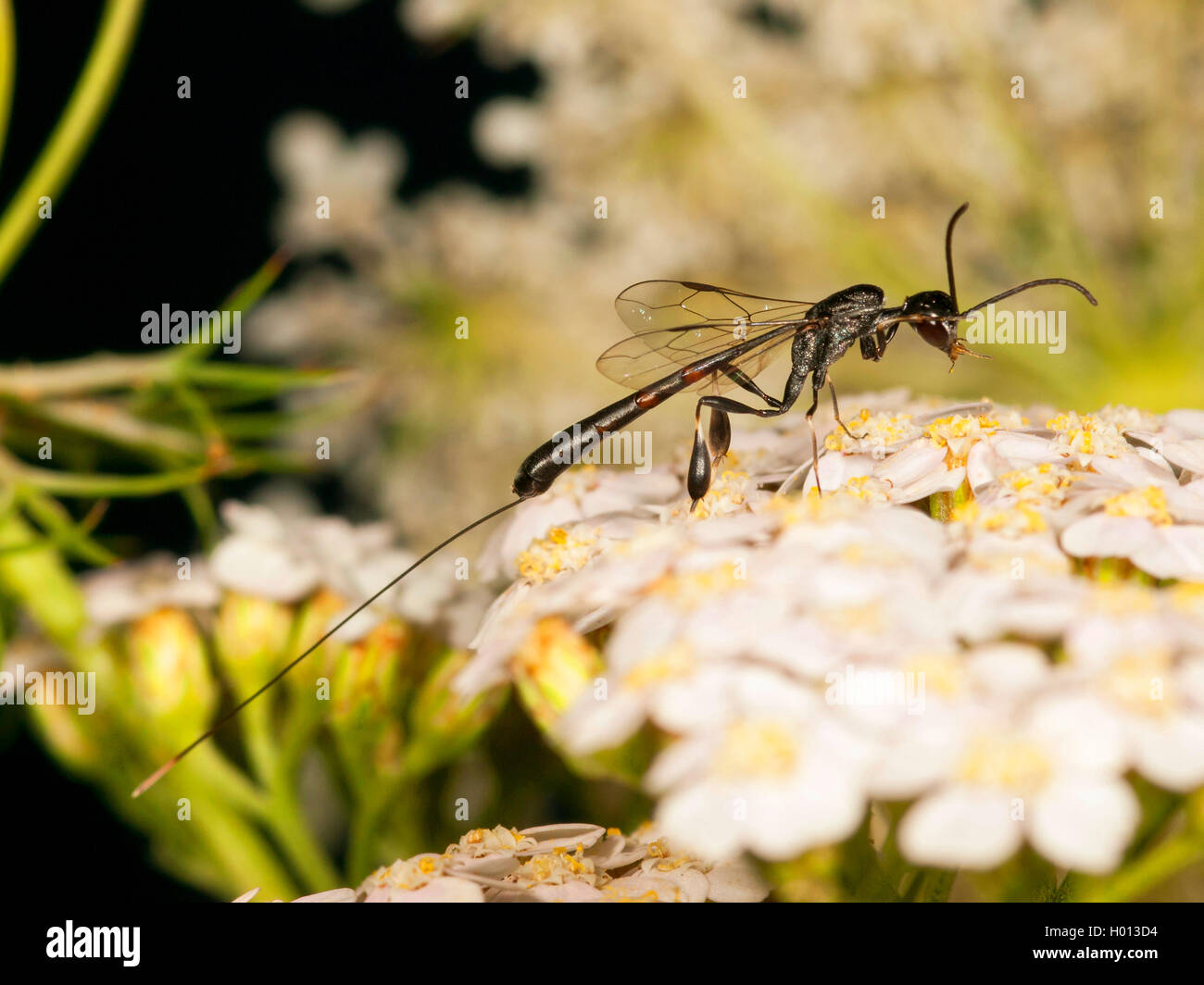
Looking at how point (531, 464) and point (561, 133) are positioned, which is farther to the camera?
point (561, 133)

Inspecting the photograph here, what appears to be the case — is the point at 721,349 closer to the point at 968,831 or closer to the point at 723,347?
the point at 723,347

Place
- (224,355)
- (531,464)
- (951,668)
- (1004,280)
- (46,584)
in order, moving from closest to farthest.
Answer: (951,668), (531,464), (46,584), (1004,280), (224,355)

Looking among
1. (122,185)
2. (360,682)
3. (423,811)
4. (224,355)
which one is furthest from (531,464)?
(224,355)

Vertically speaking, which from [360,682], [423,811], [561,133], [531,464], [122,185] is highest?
[561,133]

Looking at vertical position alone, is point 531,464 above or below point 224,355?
below

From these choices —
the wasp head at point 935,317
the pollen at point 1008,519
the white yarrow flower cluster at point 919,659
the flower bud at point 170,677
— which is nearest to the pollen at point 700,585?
the white yarrow flower cluster at point 919,659
